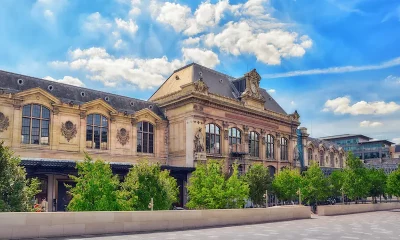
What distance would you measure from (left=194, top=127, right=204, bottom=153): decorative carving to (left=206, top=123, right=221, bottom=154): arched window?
227 centimetres

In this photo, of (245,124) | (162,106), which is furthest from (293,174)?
(162,106)

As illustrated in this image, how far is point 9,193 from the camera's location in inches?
822

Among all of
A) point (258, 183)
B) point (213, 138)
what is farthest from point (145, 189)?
point (213, 138)

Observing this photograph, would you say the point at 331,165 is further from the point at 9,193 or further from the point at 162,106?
the point at 9,193

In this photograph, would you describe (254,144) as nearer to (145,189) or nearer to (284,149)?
(284,149)

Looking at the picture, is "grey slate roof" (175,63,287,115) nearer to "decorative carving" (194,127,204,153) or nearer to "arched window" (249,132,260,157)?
"arched window" (249,132,260,157)

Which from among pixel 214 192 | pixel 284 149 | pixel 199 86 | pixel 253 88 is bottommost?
pixel 214 192

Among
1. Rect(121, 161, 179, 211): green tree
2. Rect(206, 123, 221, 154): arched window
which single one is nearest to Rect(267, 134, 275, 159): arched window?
Rect(206, 123, 221, 154): arched window

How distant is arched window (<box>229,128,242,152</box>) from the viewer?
53625 millimetres

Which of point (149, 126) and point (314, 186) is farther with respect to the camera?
point (314, 186)

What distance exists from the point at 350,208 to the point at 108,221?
120 ft

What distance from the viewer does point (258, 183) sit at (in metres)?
45.4

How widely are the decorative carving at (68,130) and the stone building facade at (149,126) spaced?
0.11 metres

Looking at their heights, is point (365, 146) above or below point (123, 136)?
above
